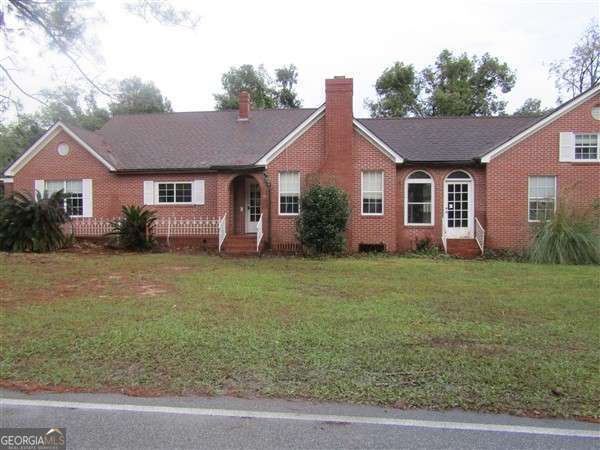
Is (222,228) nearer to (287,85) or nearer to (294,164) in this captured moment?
(294,164)

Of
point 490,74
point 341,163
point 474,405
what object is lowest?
point 474,405

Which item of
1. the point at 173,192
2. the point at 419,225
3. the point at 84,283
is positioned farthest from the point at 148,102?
the point at 84,283

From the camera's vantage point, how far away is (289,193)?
1719 cm

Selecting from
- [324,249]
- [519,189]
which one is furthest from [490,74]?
[324,249]

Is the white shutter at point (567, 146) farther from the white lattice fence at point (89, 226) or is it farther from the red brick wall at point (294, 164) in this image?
the white lattice fence at point (89, 226)

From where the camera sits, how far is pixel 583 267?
495 inches

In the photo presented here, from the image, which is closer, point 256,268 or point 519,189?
point 256,268

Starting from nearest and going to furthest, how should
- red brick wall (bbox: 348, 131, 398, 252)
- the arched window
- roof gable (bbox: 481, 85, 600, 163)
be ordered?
roof gable (bbox: 481, 85, 600, 163), red brick wall (bbox: 348, 131, 398, 252), the arched window

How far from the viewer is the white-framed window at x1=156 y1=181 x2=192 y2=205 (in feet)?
62.1

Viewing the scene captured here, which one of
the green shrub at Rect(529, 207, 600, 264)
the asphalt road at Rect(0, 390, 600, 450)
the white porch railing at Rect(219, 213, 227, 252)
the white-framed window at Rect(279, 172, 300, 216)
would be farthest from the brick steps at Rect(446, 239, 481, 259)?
the asphalt road at Rect(0, 390, 600, 450)

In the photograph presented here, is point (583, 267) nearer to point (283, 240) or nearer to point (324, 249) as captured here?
point (324, 249)

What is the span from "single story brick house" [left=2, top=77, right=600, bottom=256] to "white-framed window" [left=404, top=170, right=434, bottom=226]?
39mm

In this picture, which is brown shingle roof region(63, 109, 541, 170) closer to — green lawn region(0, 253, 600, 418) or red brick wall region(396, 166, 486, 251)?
red brick wall region(396, 166, 486, 251)

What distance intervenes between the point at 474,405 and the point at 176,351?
334cm
